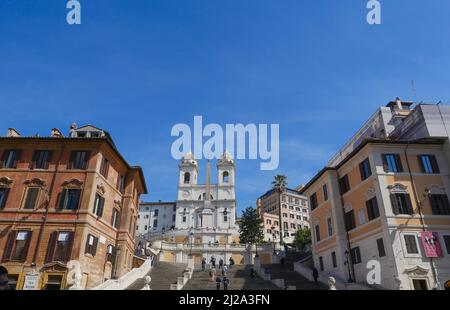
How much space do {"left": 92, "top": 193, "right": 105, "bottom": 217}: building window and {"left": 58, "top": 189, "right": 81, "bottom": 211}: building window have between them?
4.93 ft

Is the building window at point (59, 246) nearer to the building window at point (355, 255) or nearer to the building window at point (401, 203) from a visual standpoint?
the building window at point (355, 255)

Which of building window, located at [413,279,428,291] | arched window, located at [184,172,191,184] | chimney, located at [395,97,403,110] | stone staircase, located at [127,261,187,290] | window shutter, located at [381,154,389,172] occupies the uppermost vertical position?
arched window, located at [184,172,191,184]

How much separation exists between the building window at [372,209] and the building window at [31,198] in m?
28.5

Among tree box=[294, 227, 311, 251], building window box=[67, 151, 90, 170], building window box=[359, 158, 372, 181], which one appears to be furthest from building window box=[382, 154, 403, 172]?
tree box=[294, 227, 311, 251]

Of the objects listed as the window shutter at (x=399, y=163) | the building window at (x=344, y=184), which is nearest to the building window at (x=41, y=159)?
the building window at (x=344, y=184)

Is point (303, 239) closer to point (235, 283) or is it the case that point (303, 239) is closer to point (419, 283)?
point (235, 283)

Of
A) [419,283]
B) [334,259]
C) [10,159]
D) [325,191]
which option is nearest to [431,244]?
[419,283]

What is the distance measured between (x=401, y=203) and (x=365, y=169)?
4.25m

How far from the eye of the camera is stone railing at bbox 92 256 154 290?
24850 millimetres

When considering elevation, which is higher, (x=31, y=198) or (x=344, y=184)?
(x=344, y=184)

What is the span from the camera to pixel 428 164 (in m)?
28.2

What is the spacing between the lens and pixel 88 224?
85.1ft

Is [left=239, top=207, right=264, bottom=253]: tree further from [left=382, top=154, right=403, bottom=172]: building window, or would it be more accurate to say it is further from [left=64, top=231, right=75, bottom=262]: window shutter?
[left=64, top=231, right=75, bottom=262]: window shutter

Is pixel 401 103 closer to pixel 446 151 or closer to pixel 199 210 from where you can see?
pixel 446 151
